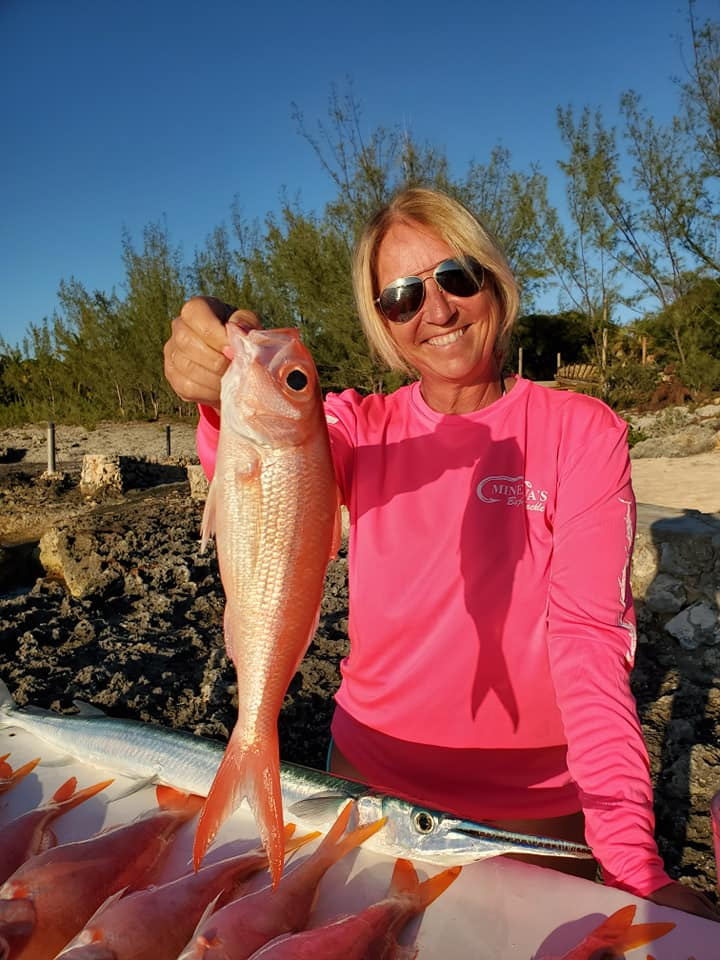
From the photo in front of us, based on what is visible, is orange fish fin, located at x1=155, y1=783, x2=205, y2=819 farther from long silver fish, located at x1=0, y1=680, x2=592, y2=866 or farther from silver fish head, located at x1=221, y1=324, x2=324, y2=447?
silver fish head, located at x1=221, y1=324, x2=324, y2=447

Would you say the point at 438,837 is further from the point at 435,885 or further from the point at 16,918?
the point at 16,918

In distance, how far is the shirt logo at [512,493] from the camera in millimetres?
2086

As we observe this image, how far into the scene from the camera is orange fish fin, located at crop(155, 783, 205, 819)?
179cm

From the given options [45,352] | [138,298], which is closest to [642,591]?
[138,298]

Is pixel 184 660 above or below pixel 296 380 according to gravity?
below

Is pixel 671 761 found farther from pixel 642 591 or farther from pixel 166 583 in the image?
pixel 166 583

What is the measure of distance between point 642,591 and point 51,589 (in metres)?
5.05

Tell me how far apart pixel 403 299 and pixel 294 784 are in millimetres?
1468

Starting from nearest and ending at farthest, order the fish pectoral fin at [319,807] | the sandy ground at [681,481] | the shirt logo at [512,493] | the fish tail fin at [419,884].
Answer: the fish tail fin at [419,884] → the fish pectoral fin at [319,807] → the shirt logo at [512,493] → the sandy ground at [681,481]

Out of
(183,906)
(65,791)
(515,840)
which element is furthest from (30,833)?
(515,840)

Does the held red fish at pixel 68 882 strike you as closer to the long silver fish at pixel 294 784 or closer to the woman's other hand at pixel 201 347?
the long silver fish at pixel 294 784

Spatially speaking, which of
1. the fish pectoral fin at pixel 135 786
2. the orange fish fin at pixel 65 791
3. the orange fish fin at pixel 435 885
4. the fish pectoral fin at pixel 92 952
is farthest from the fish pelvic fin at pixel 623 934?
the orange fish fin at pixel 65 791

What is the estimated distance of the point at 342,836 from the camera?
1.61m

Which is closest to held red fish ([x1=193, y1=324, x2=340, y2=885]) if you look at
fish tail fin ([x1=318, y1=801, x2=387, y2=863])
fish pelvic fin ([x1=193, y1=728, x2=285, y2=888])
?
fish pelvic fin ([x1=193, y1=728, x2=285, y2=888])
